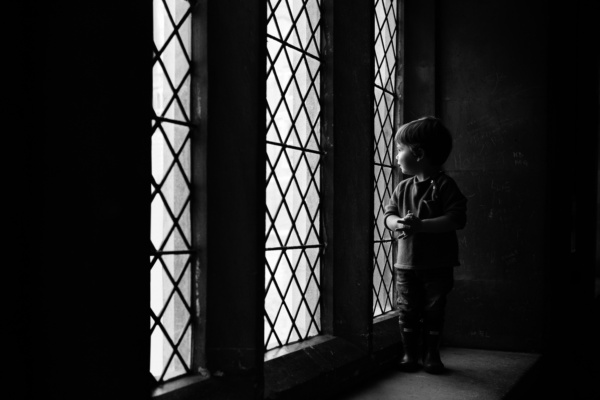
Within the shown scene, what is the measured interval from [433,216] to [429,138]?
364mm

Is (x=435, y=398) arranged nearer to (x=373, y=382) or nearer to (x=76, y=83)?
(x=373, y=382)

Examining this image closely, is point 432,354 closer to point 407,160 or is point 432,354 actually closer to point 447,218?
point 447,218

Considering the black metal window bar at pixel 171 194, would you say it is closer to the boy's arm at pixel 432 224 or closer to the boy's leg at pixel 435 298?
the boy's arm at pixel 432 224

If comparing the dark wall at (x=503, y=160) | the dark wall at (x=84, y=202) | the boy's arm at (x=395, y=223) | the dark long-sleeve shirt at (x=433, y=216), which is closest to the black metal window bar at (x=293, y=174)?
the boy's arm at (x=395, y=223)

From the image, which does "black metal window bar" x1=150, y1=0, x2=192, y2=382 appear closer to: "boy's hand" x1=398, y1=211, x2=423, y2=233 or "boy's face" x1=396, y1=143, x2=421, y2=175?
"boy's hand" x1=398, y1=211, x2=423, y2=233

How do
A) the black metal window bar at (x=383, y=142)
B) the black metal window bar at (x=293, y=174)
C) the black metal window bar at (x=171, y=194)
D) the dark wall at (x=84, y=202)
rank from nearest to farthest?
1. the dark wall at (x=84, y=202)
2. the black metal window bar at (x=171, y=194)
3. the black metal window bar at (x=293, y=174)
4. the black metal window bar at (x=383, y=142)

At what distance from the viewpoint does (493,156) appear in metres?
4.19

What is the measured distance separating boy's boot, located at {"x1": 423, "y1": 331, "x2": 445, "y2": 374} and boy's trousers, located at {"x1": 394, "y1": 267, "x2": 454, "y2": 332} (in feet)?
0.11

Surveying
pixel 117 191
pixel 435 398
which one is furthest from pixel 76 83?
pixel 435 398

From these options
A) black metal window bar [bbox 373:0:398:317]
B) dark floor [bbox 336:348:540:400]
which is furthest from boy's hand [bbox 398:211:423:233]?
black metal window bar [bbox 373:0:398:317]

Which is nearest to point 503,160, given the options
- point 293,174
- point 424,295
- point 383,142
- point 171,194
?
point 383,142

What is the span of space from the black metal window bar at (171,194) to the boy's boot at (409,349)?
1217mm

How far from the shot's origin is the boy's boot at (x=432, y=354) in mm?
3166

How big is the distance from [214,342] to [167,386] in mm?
258
